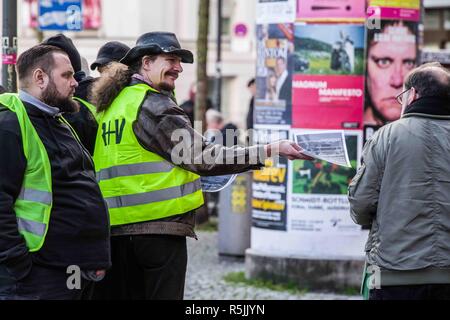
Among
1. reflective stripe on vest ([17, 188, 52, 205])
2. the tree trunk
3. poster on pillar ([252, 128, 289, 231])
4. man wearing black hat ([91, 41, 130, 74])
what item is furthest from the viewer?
the tree trunk

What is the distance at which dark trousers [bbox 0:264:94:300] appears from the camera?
435cm

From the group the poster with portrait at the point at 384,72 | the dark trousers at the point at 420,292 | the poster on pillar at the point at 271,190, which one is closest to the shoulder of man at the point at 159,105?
the dark trousers at the point at 420,292

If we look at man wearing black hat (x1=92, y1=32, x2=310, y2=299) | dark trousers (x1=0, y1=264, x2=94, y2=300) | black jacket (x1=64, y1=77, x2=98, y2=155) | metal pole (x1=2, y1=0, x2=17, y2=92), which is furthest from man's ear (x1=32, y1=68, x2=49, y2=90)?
metal pole (x1=2, y1=0, x2=17, y2=92)

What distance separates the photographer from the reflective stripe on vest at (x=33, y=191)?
14.3ft

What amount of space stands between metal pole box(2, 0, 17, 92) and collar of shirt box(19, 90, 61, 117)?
1872mm

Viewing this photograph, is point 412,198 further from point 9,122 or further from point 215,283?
point 215,283

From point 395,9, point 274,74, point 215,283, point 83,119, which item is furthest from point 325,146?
point 215,283

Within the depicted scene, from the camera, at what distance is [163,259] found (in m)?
5.22

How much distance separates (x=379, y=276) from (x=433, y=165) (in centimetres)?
62

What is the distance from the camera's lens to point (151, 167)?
16.9ft

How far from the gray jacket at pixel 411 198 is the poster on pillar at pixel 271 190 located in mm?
3851

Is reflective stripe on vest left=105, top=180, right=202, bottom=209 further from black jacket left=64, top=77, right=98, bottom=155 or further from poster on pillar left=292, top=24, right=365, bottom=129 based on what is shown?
poster on pillar left=292, top=24, right=365, bottom=129
